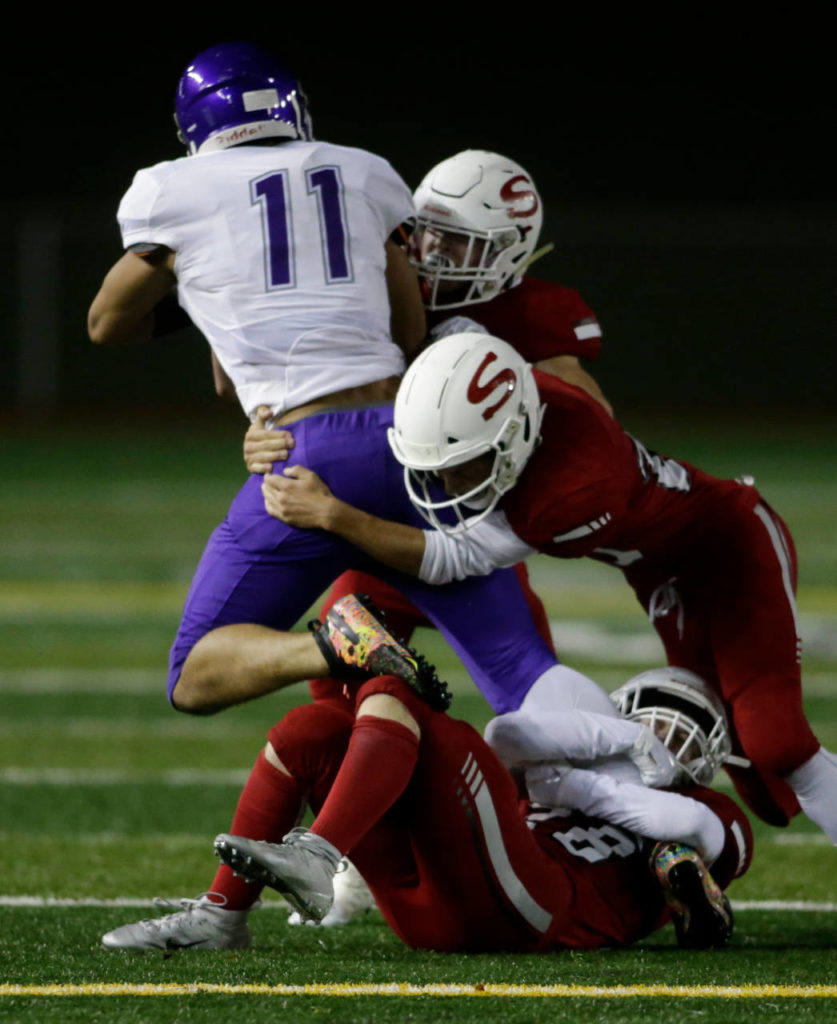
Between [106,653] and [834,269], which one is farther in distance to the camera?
[834,269]

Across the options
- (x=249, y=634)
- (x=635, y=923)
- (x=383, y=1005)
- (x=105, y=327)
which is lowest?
(x=635, y=923)

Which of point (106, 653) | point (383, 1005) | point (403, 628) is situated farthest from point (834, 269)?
point (383, 1005)

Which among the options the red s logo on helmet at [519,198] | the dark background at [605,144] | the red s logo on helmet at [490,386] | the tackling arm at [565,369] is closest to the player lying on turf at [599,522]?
the red s logo on helmet at [490,386]

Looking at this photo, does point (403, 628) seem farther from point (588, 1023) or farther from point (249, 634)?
point (588, 1023)

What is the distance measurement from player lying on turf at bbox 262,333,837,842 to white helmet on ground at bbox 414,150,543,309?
50 centimetres

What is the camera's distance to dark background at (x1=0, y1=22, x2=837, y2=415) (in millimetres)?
17125

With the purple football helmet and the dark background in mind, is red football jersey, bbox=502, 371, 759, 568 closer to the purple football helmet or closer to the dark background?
the purple football helmet

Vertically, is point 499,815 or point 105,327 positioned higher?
point 105,327

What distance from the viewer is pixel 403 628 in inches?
139

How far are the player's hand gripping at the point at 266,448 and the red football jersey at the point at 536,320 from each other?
0.61 metres

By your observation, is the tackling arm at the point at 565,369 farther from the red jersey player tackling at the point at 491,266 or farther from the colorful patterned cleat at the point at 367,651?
the colorful patterned cleat at the point at 367,651

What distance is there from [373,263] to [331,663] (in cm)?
88

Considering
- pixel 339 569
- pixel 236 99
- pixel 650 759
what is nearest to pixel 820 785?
pixel 650 759

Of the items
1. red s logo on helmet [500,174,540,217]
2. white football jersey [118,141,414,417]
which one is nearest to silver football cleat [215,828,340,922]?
white football jersey [118,141,414,417]
